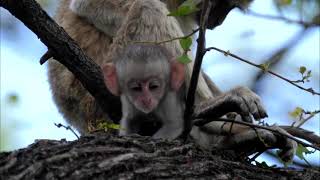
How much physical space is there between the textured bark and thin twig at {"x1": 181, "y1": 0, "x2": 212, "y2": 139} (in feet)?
0.84

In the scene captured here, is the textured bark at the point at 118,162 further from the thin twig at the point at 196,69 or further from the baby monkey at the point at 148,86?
the baby monkey at the point at 148,86

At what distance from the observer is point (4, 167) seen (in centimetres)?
470

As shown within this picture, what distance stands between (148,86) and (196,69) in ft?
2.12

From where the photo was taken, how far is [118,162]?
4.87 metres

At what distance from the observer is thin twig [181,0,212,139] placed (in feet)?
16.4

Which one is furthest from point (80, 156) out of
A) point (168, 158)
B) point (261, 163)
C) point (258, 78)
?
point (258, 78)

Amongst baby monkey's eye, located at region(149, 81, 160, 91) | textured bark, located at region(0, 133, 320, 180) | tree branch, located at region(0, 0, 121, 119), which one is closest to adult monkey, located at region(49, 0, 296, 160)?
tree branch, located at region(0, 0, 121, 119)

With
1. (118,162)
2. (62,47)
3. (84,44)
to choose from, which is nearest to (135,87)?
(62,47)

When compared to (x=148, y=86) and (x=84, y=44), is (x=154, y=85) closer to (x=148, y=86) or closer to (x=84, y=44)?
(x=148, y=86)

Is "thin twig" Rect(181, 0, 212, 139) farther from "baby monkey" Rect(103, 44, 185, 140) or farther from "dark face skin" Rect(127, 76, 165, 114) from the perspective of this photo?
"dark face skin" Rect(127, 76, 165, 114)

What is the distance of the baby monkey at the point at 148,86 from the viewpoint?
573 cm

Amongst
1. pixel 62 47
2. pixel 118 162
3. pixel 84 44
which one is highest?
pixel 84 44

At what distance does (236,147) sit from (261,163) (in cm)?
48

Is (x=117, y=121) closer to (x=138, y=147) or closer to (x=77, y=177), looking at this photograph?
(x=138, y=147)
